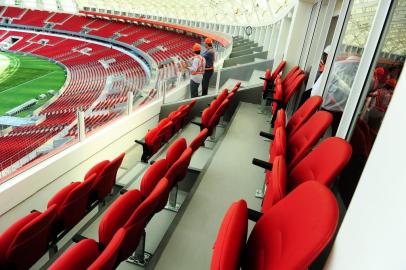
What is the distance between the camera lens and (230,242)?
935 mm

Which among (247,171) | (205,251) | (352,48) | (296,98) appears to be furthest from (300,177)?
(296,98)

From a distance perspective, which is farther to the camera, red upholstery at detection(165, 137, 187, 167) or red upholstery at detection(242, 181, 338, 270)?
red upholstery at detection(165, 137, 187, 167)

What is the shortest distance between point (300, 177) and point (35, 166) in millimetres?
2383

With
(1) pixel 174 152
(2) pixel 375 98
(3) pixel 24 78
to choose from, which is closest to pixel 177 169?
(1) pixel 174 152

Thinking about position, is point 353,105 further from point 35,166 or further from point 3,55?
point 3,55

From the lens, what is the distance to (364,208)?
2.58 feet

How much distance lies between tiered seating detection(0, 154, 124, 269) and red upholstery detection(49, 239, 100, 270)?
0.58m

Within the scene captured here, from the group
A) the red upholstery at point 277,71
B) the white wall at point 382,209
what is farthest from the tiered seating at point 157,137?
the white wall at point 382,209

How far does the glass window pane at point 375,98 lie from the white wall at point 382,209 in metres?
1.08

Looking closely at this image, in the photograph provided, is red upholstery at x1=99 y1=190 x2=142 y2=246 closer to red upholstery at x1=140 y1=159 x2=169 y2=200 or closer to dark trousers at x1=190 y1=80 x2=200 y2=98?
red upholstery at x1=140 y1=159 x2=169 y2=200

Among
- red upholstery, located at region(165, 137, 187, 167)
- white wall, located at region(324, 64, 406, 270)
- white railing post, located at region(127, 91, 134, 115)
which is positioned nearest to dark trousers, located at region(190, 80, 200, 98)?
white railing post, located at region(127, 91, 134, 115)

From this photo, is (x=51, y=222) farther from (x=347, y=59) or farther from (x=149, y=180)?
(x=347, y=59)

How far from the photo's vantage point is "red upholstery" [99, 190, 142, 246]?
159 cm

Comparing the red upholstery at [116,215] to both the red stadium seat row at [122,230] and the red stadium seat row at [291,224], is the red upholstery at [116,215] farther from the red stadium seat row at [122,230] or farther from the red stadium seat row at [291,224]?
the red stadium seat row at [291,224]
